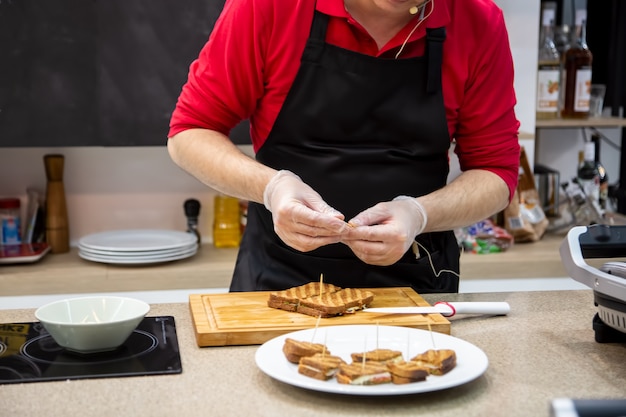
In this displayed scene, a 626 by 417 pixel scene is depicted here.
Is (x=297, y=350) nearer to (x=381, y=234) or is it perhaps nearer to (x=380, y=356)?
(x=380, y=356)

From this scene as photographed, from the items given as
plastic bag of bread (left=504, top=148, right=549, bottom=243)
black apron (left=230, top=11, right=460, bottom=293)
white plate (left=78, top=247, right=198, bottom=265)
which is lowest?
white plate (left=78, top=247, right=198, bottom=265)

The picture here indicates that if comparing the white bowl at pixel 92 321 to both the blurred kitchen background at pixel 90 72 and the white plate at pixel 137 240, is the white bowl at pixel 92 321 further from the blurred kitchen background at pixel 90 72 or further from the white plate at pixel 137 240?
the blurred kitchen background at pixel 90 72

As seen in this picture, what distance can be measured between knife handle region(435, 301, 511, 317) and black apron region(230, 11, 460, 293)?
0.26 metres

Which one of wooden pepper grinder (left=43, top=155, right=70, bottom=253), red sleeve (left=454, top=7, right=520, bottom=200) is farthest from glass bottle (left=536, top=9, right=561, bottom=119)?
wooden pepper grinder (left=43, top=155, right=70, bottom=253)

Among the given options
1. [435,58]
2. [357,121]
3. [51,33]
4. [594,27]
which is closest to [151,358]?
[357,121]

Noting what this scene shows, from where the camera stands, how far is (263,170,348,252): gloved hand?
1390 mm

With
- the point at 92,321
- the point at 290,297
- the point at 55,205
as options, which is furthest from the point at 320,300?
the point at 55,205

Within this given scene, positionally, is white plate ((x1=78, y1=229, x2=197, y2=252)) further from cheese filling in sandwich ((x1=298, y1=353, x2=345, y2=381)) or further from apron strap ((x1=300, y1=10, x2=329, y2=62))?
cheese filling in sandwich ((x1=298, y1=353, x2=345, y2=381))

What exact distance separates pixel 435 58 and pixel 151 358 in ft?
2.74

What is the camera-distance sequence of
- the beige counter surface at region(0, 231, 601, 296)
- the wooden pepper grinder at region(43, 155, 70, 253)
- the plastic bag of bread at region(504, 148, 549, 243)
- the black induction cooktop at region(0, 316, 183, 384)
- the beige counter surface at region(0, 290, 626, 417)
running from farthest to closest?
the plastic bag of bread at region(504, 148, 549, 243), the wooden pepper grinder at region(43, 155, 70, 253), the beige counter surface at region(0, 231, 601, 296), the black induction cooktop at region(0, 316, 183, 384), the beige counter surface at region(0, 290, 626, 417)

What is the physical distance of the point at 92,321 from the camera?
4.30 feet

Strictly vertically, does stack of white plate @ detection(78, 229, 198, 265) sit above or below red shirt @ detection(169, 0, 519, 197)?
below

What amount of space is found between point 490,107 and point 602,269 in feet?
1.83

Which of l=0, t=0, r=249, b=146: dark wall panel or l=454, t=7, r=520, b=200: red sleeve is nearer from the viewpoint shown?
l=454, t=7, r=520, b=200: red sleeve
